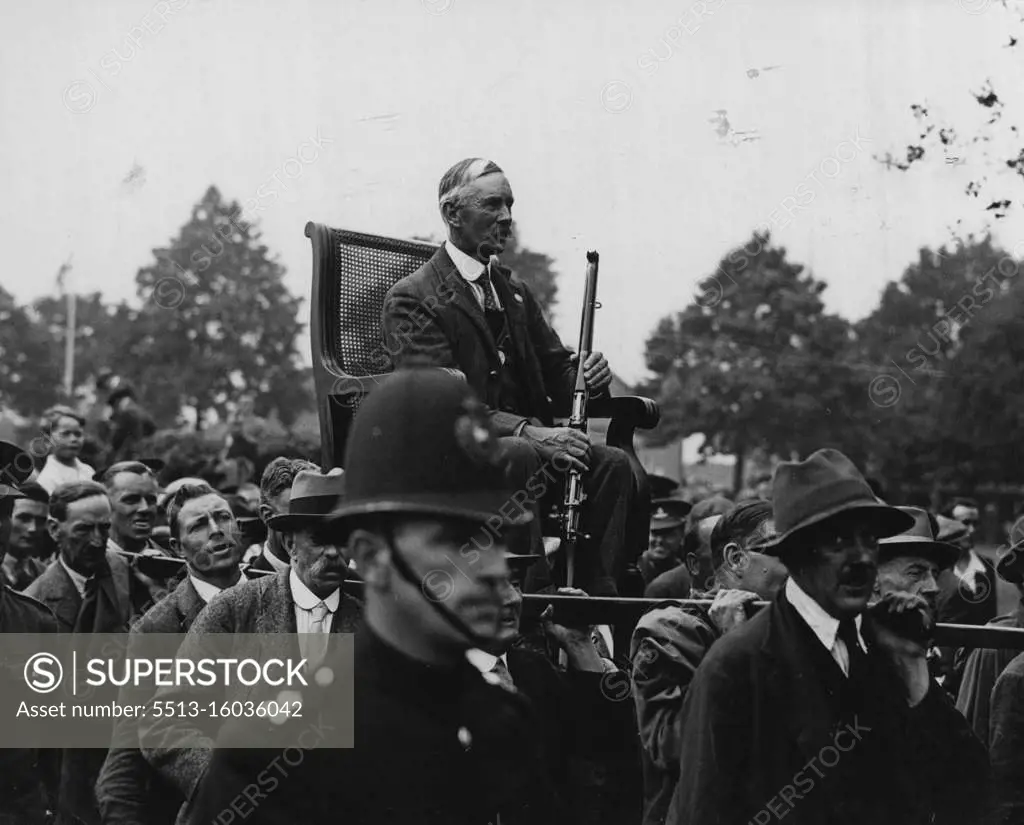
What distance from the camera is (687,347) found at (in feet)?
160

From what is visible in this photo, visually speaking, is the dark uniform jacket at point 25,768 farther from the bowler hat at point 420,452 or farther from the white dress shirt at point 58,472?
the white dress shirt at point 58,472

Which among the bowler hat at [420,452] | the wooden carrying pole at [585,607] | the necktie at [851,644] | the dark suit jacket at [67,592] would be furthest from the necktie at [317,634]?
the bowler hat at [420,452]

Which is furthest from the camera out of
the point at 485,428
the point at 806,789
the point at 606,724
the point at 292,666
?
the point at 606,724

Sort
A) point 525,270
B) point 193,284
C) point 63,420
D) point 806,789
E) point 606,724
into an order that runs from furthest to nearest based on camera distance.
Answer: point 193,284
point 525,270
point 63,420
point 606,724
point 806,789

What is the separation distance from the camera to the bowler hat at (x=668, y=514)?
10945 mm

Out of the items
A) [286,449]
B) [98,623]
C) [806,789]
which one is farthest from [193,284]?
[806,789]

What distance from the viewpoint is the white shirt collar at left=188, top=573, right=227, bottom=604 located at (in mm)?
6012

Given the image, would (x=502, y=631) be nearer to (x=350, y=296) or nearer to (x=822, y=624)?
(x=822, y=624)

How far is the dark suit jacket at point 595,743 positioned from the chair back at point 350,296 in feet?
5.85

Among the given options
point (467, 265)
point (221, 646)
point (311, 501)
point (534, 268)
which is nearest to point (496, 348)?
point (467, 265)

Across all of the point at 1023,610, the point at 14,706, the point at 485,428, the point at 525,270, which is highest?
the point at 525,270

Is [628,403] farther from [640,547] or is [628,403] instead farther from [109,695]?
[109,695]

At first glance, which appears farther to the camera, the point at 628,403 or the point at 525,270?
the point at 525,270

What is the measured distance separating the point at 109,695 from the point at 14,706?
44cm
